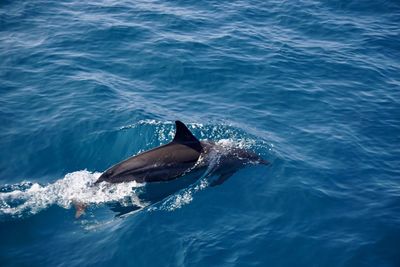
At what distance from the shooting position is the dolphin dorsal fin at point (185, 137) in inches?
534

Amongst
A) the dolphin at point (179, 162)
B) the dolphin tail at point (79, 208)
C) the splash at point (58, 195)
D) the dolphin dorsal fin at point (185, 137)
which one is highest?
the dolphin dorsal fin at point (185, 137)

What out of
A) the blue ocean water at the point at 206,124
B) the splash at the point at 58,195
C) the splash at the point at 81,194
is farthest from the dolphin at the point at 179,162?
the blue ocean water at the point at 206,124

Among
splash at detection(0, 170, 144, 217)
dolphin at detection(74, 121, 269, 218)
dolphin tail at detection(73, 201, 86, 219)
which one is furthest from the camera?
dolphin at detection(74, 121, 269, 218)

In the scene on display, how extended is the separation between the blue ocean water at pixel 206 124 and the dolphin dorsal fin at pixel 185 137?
4.26 feet

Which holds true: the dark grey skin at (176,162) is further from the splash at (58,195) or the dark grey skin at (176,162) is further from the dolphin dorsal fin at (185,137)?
the splash at (58,195)

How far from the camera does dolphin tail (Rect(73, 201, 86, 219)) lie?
12.6 m

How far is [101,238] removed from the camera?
1194 cm

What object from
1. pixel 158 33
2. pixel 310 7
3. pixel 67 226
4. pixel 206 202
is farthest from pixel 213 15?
pixel 67 226

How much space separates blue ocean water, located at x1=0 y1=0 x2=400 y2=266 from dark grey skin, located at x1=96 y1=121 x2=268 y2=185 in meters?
0.48

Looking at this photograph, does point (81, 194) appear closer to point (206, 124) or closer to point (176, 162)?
point (176, 162)

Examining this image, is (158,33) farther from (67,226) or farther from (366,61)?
(67,226)

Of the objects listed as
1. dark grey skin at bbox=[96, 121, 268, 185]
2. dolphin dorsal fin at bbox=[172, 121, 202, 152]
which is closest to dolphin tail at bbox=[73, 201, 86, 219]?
dark grey skin at bbox=[96, 121, 268, 185]

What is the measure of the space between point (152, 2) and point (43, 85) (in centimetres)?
1225

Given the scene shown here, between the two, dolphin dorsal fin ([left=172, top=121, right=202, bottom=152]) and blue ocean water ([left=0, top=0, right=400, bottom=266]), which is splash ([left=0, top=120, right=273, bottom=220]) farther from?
dolphin dorsal fin ([left=172, top=121, right=202, bottom=152])
